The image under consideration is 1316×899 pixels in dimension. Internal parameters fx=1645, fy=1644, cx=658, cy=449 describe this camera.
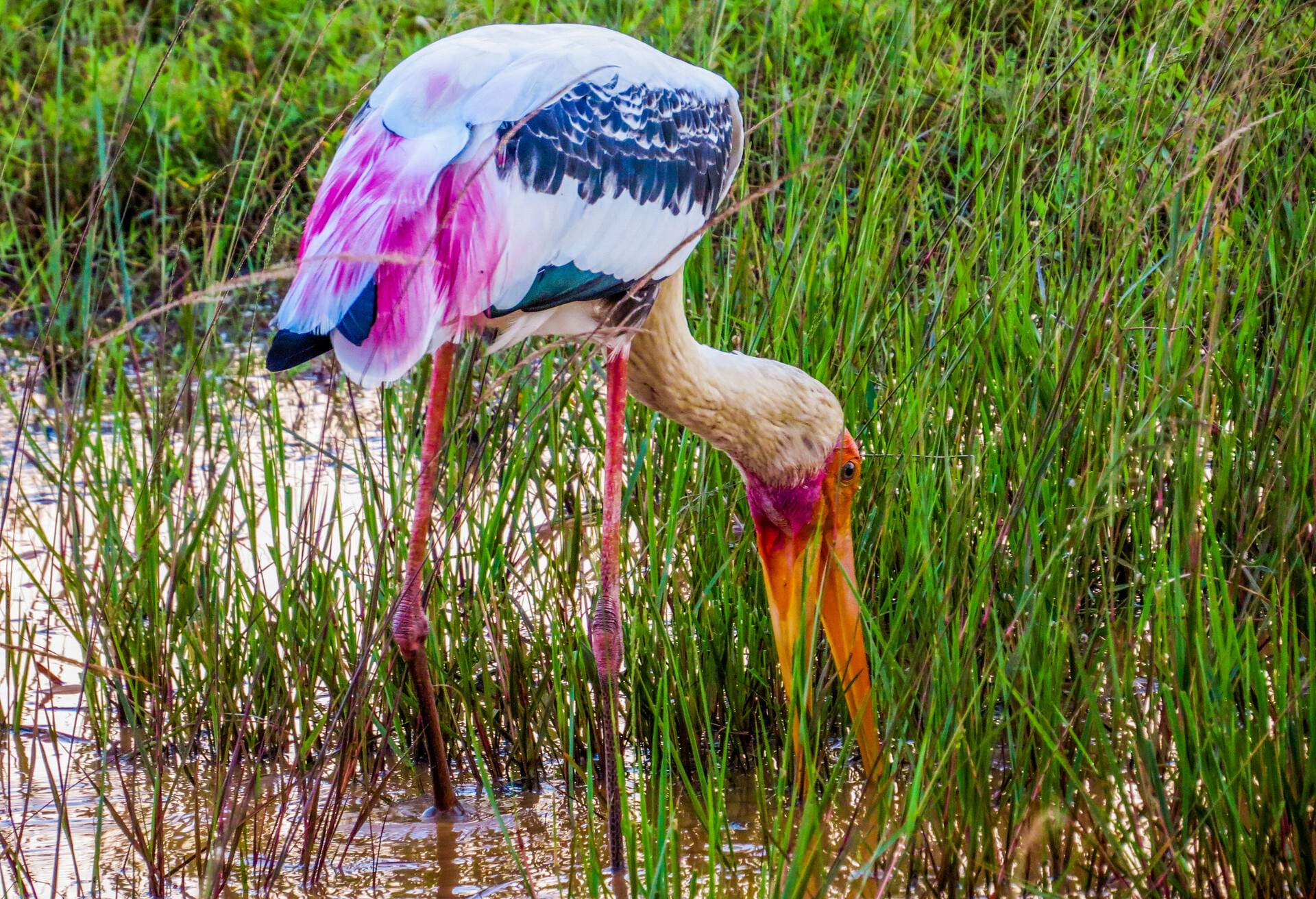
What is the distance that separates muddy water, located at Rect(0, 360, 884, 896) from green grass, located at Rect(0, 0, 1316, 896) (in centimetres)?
3

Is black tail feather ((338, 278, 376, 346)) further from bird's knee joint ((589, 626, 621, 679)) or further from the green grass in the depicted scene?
bird's knee joint ((589, 626, 621, 679))

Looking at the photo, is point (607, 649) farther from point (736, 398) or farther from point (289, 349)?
point (289, 349)

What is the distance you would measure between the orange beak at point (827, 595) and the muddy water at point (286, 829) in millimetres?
171

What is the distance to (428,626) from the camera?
2.46 m

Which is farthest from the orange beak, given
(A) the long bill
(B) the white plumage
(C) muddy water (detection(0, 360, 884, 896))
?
(B) the white plumage

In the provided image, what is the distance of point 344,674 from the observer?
246 cm

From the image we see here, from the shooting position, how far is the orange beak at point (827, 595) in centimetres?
240

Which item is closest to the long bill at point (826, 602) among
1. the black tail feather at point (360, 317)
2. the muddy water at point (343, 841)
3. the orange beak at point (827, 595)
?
the orange beak at point (827, 595)

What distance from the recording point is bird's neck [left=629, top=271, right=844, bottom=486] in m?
2.47

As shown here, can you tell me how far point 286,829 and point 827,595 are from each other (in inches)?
34.7

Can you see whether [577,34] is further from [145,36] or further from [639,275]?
[145,36]

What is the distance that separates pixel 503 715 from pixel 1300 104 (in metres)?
1.85

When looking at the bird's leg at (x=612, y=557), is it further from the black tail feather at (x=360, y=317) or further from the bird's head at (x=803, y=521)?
the black tail feather at (x=360, y=317)

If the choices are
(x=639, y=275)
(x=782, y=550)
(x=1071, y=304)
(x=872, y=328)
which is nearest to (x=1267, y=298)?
(x=1071, y=304)
